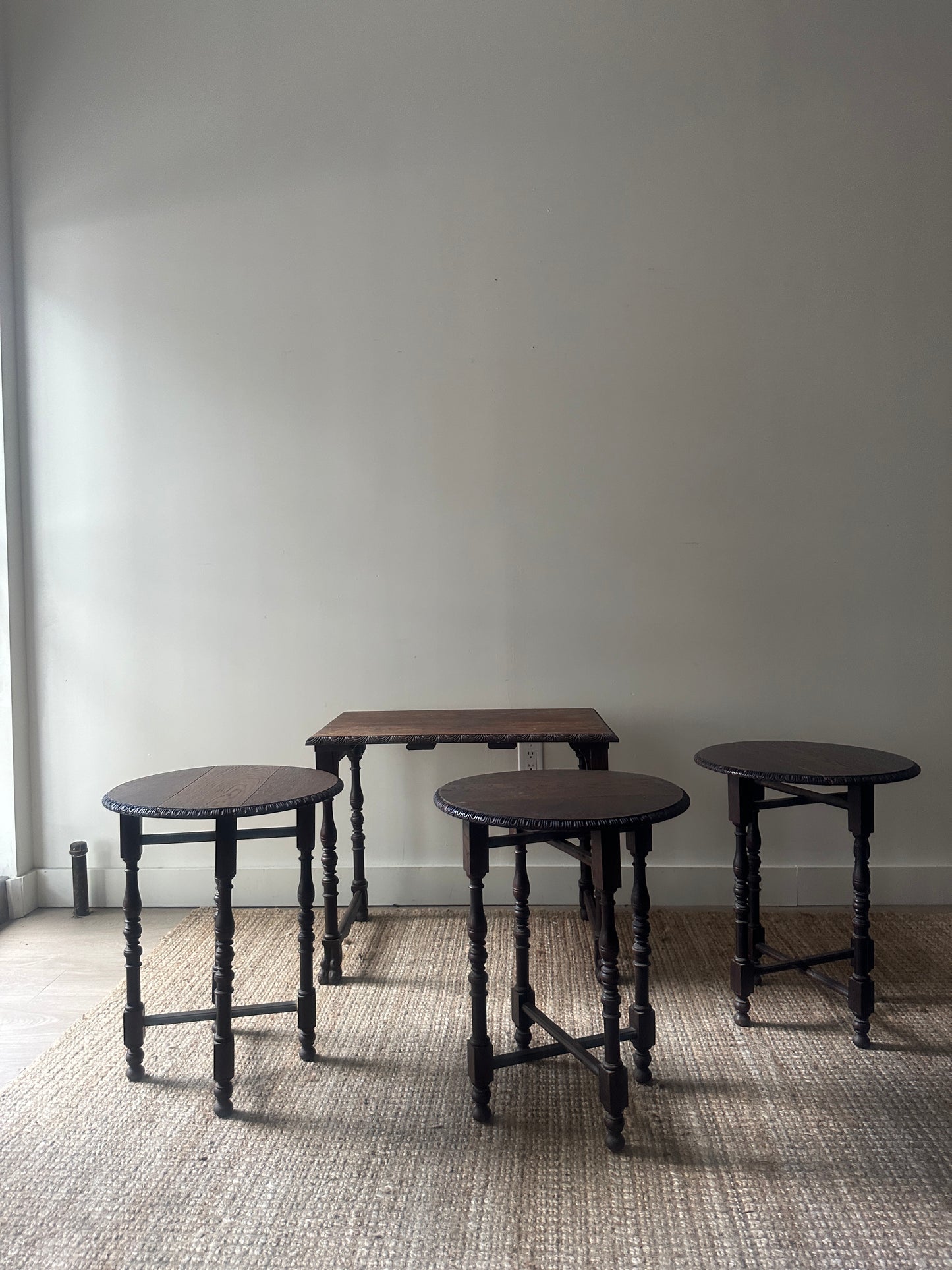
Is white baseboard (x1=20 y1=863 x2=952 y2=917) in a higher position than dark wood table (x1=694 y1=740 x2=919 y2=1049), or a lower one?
lower

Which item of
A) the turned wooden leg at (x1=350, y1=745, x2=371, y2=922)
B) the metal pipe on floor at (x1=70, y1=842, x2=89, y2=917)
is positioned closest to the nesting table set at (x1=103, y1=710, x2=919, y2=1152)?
the turned wooden leg at (x1=350, y1=745, x2=371, y2=922)

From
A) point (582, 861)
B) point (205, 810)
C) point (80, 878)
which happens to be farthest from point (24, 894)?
point (582, 861)

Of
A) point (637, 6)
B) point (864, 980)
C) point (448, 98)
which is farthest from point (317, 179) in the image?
point (864, 980)

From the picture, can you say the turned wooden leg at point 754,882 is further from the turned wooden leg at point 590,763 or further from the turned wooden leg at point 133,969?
the turned wooden leg at point 133,969

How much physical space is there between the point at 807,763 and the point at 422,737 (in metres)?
1.09

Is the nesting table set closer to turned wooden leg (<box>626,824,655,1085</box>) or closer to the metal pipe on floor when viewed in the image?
turned wooden leg (<box>626,824,655,1085</box>)

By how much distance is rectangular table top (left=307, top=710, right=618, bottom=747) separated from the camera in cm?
268

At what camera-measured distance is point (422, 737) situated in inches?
106

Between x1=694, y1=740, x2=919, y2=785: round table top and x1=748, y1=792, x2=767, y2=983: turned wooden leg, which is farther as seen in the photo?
x1=748, y1=792, x2=767, y2=983: turned wooden leg

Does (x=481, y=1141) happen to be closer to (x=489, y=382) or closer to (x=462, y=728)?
(x=462, y=728)

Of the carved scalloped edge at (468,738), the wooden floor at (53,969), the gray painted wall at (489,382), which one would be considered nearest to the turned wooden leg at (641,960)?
the carved scalloped edge at (468,738)

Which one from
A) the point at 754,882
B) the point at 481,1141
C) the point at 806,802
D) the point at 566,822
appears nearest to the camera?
the point at 566,822

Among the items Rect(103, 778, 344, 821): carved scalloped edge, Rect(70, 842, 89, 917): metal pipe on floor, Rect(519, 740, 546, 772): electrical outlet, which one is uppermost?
Rect(103, 778, 344, 821): carved scalloped edge

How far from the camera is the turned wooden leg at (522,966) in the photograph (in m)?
2.22
